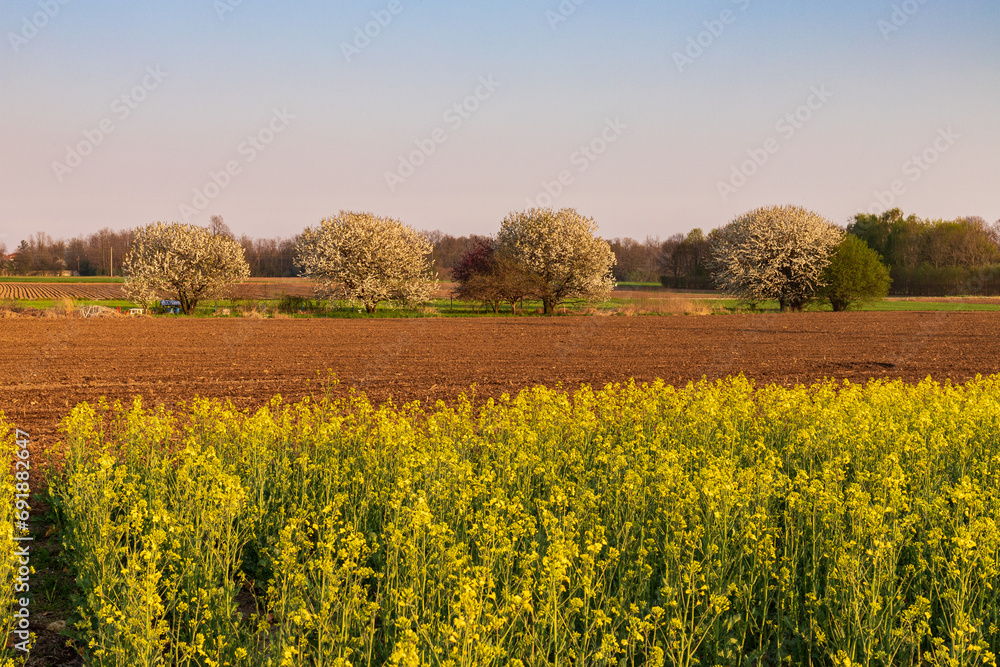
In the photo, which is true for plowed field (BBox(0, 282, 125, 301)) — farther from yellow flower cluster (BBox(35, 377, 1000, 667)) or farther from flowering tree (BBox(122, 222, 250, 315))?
yellow flower cluster (BBox(35, 377, 1000, 667))

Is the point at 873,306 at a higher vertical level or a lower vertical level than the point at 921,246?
lower

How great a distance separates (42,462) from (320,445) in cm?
398

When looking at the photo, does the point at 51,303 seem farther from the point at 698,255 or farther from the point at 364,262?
the point at 698,255

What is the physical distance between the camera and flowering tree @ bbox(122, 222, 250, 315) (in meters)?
47.8

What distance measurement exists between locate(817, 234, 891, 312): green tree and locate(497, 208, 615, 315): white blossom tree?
19116mm

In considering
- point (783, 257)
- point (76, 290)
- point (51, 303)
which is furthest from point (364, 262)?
point (76, 290)

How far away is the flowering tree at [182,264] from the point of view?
1882 inches

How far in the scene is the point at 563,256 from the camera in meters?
52.7

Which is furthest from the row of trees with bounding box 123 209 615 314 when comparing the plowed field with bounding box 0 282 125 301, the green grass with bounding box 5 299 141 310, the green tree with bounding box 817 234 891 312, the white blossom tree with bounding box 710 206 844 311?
the plowed field with bounding box 0 282 125 301

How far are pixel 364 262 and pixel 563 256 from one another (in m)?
14.8

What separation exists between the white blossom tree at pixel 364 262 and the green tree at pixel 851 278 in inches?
1314

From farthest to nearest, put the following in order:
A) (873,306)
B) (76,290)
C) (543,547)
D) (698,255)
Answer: (698,255) < (76,290) < (873,306) < (543,547)

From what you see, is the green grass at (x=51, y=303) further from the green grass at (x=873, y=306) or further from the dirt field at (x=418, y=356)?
the green grass at (x=873, y=306)

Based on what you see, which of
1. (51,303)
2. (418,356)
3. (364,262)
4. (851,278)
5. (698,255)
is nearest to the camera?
(418,356)
